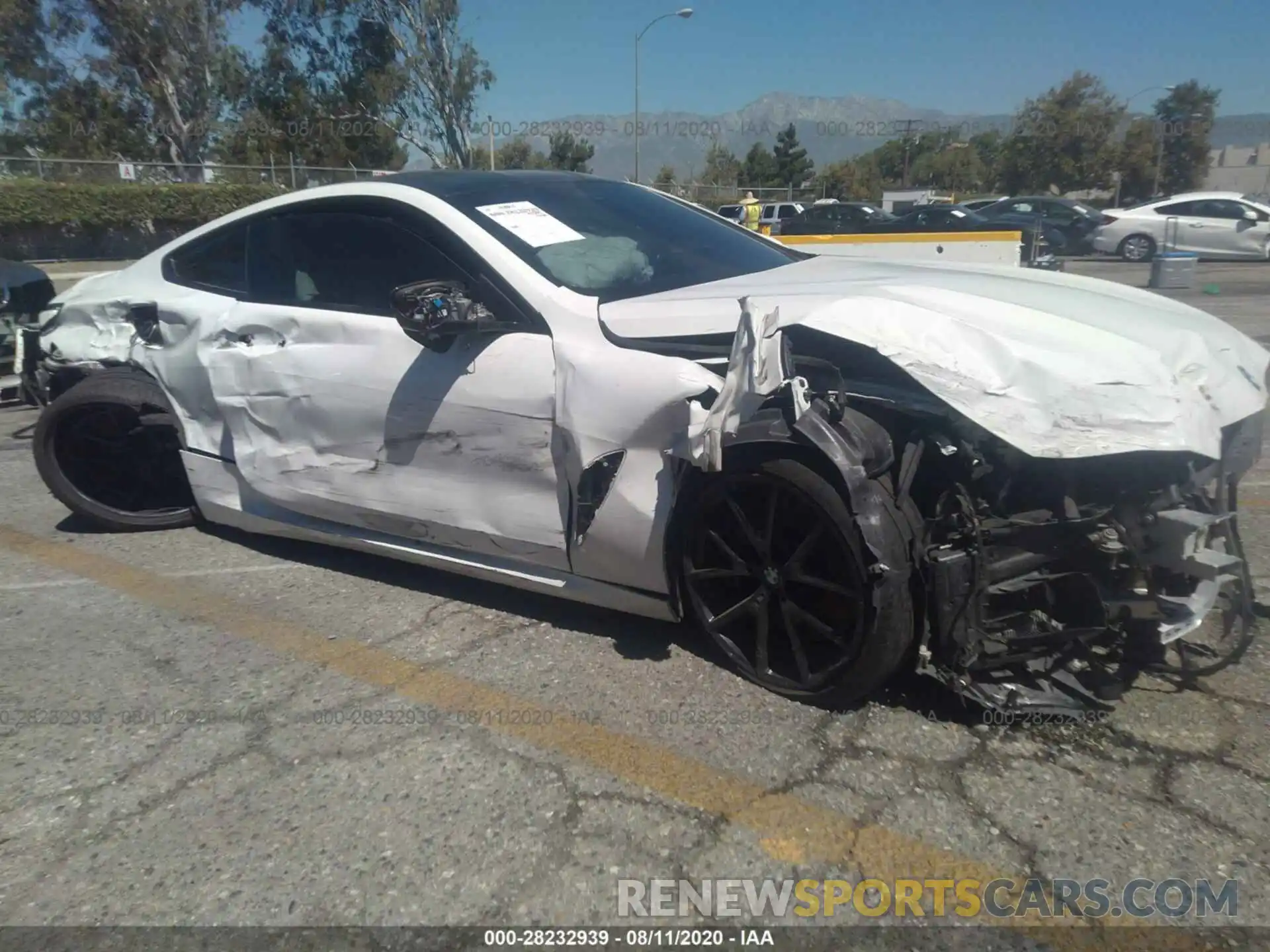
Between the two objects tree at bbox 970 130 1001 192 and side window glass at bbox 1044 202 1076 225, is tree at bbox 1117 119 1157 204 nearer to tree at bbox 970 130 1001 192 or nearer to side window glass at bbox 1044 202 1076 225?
tree at bbox 970 130 1001 192

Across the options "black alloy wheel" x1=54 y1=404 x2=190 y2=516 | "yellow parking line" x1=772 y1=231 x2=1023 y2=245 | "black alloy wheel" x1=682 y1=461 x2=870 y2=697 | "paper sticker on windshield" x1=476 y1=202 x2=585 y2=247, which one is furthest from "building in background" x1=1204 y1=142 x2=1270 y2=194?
"black alloy wheel" x1=54 y1=404 x2=190 y2=516

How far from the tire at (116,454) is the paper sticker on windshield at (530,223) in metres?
1.83

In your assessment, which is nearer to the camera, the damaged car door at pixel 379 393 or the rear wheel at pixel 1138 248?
the damaged car door at pixel 379 393

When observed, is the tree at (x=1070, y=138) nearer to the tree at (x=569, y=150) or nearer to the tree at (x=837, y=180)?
the tree at (x=837, y=180)

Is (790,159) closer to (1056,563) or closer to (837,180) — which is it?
(837,180)

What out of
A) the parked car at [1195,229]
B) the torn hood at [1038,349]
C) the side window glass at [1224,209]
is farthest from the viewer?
the side window glass at [1224,209]

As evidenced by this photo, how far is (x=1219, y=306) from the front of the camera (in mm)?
11836

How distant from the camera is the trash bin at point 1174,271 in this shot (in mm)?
13883

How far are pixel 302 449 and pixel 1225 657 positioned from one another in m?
3.17

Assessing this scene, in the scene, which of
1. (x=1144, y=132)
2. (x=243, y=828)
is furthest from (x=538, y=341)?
(x=1144, y=132)

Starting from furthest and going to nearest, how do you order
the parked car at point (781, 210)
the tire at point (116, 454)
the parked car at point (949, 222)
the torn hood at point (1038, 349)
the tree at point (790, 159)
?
the tree at point (790, 159) < the parked car at point (781, 210) < the parked car at point (949, 222) < the tire at point (116, 454) < the torn hood at point (1038, 349)

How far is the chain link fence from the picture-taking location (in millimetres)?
25000

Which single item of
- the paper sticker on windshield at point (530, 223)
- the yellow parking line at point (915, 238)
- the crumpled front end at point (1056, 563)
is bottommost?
the crumpled front end at point (1056, 563)

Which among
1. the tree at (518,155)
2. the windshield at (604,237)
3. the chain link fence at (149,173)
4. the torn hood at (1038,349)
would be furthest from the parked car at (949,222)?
the tree at (518,155)
